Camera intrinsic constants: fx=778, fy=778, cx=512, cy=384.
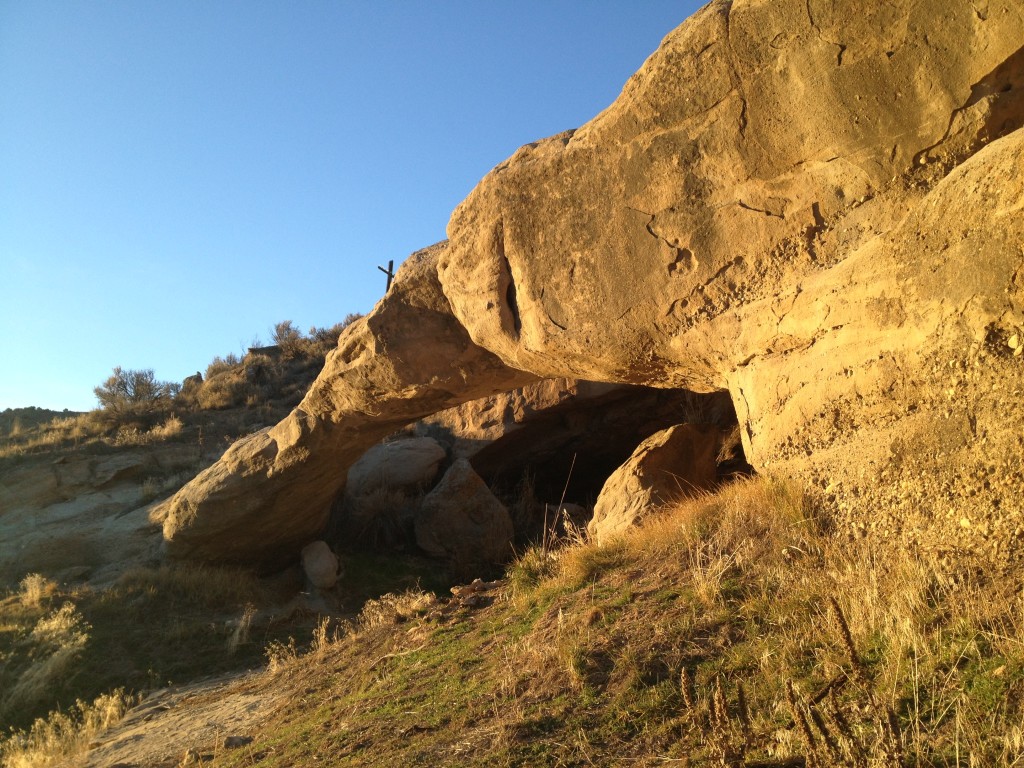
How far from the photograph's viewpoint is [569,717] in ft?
12.0

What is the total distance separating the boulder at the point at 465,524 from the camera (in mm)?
11195

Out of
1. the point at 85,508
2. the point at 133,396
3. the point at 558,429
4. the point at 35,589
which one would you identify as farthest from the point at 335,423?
the point at 133,396

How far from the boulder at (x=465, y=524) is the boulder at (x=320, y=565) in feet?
4.45

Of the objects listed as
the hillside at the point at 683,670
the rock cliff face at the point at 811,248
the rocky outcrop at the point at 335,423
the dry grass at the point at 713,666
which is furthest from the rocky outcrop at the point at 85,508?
the rock cliff face at the point at 811,248

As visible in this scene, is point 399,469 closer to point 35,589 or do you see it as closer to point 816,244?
point 35,589

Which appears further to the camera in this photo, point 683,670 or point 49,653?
point 49,653

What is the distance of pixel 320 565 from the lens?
10.7 m

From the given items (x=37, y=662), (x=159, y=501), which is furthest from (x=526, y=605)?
(x=159, y=501)

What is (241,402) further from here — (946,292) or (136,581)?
(946,292)

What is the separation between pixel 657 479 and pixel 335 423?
4.11 m

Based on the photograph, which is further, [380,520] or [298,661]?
[380,520]

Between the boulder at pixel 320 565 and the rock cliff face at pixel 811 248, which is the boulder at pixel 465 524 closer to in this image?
the boulder at pixel 320 565

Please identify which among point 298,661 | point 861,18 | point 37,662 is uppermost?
point 861,18

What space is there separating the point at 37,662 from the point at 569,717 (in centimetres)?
742
